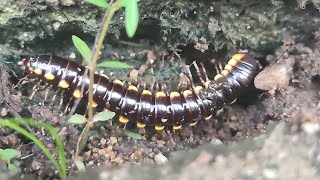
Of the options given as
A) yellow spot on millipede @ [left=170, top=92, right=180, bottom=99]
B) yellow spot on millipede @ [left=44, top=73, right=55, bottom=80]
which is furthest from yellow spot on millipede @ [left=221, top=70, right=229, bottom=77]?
yellow spot on millipede @ [left=44, top=73, right=55, bottom=80]

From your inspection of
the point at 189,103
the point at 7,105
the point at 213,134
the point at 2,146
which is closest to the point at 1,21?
the point at 7,105

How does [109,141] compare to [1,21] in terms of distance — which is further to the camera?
[109,141]

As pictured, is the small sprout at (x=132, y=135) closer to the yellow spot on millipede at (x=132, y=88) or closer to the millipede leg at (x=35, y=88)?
the yellow spot on millipede at (x=132, y=88)

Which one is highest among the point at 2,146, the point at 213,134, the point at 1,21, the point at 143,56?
the point at 1,21

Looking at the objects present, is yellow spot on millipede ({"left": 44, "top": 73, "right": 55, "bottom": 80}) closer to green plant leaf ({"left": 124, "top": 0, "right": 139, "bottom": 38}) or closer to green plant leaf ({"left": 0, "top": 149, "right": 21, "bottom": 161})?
green plant leaf ({"left": 0, "top": 149, "right": 21, "bottom": 161})

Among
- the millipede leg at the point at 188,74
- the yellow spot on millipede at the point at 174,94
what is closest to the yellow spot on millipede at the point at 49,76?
the yellow spot on millipede at the point at 174,94

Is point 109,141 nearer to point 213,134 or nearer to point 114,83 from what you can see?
point 114,83
